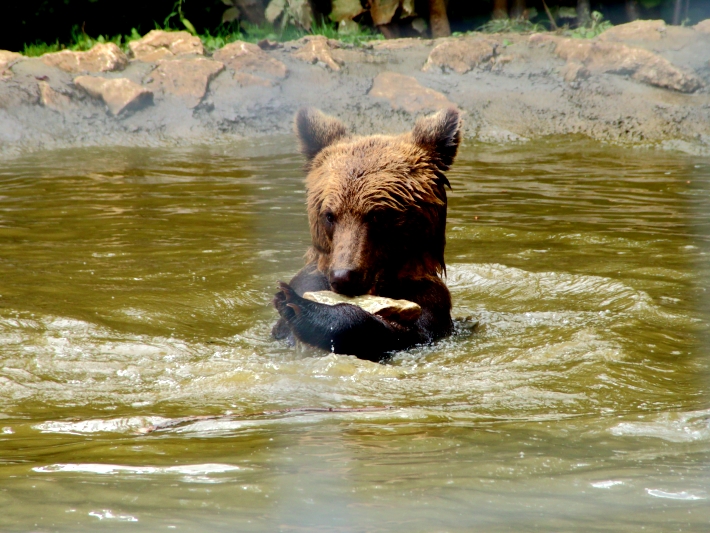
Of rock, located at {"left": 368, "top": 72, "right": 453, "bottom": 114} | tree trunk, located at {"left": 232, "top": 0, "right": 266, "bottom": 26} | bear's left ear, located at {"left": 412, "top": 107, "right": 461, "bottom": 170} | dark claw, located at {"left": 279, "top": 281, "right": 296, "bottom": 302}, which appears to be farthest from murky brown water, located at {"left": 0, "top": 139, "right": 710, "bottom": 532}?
tree trunk, located at {"left": 232, "top": 0, "right": 266, "bottom": 26}

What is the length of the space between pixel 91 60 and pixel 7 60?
1.42m

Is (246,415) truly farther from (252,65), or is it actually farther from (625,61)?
(625,61)

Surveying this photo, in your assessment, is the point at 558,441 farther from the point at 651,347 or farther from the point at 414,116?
the point at 414,116

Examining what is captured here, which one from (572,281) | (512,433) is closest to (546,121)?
(572,281)

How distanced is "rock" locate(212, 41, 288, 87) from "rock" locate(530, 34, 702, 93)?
16.1ft

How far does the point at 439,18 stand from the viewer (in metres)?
18.1

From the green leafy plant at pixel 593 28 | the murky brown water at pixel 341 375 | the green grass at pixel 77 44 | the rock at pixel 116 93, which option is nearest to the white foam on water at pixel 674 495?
the murky brown water at pixel 341 375

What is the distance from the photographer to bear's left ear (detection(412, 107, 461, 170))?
5227mm

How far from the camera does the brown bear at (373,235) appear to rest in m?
4.50

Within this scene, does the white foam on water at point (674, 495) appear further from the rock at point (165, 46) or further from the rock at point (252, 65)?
the rock at point (165, 46)

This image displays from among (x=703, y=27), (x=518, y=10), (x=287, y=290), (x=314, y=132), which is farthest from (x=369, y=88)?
(x=287, y=290)

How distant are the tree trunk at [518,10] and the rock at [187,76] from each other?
22.1 feet

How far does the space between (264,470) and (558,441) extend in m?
0.99

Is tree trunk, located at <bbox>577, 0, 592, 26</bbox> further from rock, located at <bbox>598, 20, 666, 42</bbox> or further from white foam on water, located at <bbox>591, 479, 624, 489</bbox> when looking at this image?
white foam on water, located at <bbox>591, 479, 624, 489</bbox>
